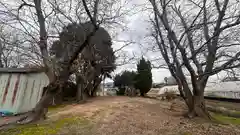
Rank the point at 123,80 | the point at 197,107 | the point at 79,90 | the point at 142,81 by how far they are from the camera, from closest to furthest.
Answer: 1. the point at 197,107
2. the point at 79,90
3. the point at 142,81
4. the point at 123,80

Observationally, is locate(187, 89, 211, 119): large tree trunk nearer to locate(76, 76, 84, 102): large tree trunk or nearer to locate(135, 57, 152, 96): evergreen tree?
locate(76, 76, 84, 102): large tree trunk

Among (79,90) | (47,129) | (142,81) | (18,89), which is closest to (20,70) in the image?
(18,89)

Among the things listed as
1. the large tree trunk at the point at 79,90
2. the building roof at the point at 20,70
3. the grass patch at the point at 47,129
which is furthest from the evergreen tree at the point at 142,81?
the grass patch at the point at 47,129

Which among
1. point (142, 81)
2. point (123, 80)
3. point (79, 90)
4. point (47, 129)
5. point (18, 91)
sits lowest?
point (47, 129)

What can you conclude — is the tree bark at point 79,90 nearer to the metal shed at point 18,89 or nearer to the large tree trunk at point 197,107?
the metal shed at point 18,89

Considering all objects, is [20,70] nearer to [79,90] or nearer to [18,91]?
[18,91]

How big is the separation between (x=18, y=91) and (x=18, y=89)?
10 centimetres

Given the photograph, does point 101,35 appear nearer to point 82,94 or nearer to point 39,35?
point 82,94

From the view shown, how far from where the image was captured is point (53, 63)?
656cm

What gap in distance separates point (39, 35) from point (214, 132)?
21.0 ft

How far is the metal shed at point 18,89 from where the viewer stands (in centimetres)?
883

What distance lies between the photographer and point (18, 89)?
29.7 ft

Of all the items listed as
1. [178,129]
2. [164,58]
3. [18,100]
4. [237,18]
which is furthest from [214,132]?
[18,100]

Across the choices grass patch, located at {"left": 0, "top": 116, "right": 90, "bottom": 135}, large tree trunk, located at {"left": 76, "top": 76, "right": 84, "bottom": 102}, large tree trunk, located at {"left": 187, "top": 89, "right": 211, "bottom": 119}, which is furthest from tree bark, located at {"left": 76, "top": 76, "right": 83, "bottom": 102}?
large tree trunk, located at {"left": 187, "top": 89, "right": 211, "bottom": 119}
